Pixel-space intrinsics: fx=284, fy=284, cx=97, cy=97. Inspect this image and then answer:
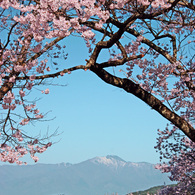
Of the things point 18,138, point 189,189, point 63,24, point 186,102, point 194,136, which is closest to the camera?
point 63,24

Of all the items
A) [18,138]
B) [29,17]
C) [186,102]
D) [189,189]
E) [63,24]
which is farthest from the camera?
[189,189]

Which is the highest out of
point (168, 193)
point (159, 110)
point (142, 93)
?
point (142, 93)

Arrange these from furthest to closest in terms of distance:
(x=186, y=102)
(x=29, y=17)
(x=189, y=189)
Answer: (x=189, y=189), (x=186, y=102), (x=29, y=17)

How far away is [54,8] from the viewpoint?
584cm

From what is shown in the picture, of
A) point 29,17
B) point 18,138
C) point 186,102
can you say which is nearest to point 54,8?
point 29,17

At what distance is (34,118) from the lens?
9.11 meters

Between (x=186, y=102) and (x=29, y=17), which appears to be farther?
(x=186, y=102)

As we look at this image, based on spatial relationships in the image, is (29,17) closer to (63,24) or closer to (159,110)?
(63,24)

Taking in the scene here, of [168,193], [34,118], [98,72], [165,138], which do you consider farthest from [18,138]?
[168,193]

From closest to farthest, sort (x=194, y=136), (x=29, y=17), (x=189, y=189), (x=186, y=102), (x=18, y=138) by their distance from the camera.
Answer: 1. (x=29, y=17)
2. (x=194, y=136)
3. (x=18, y=138)
4. (x=186, y=102)
5. (x=189, y=189)

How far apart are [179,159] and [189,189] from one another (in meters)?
1.48

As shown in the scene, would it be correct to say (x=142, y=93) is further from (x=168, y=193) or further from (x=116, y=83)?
(x=168, y=193)

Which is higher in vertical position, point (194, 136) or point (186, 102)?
point (186, 102)

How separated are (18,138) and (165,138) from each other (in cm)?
750
